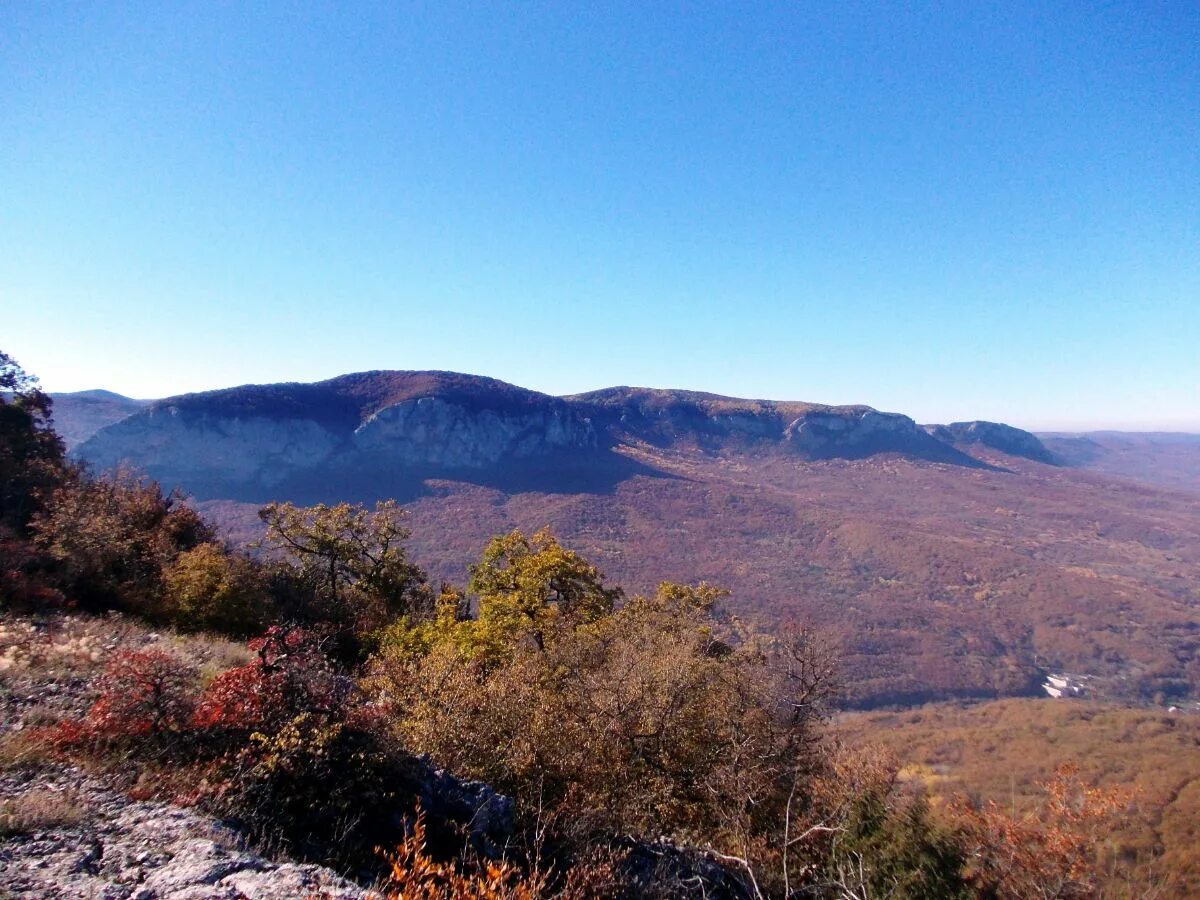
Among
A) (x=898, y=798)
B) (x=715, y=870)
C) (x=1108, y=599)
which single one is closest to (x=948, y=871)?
(x=898, y=798)

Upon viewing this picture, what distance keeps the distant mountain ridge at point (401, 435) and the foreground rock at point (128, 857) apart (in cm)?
10507

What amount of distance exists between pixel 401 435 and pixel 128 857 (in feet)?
401

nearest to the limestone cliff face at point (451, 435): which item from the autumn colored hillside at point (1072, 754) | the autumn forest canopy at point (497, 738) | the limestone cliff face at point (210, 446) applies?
the limestone cliff face at point (210, 446)

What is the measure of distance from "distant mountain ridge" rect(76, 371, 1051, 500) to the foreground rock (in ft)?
345

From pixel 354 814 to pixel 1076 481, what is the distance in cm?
21894

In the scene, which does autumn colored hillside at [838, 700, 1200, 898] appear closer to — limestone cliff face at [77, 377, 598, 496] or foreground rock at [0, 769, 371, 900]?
foreground rock at [0, 769, 371, 900]

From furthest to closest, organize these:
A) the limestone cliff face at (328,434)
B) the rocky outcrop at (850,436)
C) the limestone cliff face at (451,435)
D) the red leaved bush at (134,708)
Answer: the rocky outcrop at (850,436) → the limestone cliff face at (451,435) → the limestone cliff face at (328,434) → the red leaved bush at (134,708)

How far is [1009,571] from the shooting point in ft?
282

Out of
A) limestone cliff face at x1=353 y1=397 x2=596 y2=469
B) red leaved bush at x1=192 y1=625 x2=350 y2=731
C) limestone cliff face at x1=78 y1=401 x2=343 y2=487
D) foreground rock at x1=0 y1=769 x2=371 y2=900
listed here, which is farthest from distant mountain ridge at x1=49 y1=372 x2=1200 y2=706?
foreground rock at x1=0 y1=769 x2=371 y2=900

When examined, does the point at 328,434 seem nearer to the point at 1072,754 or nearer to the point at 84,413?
the point at 84,413

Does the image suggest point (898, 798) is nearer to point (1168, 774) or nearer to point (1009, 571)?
point (1168, 774)

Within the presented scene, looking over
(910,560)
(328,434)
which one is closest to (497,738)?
(910,560)

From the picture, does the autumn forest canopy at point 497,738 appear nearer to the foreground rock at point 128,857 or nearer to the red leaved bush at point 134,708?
the red leaved bush at point 134,708

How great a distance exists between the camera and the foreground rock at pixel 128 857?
151 inches
